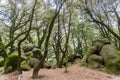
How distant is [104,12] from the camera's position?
2591cm

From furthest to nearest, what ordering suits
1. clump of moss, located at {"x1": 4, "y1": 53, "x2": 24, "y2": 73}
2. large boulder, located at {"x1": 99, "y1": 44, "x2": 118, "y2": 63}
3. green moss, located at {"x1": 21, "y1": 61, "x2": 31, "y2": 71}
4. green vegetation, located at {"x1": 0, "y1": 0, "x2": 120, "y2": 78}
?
large boulder, located at {"x1": 99, "y1": 44, "x2": 118, "y2": 63}
green vegetation, located at {"x1": 0, "y1": 0, "x2": 120, "y2": 78}
clump of moss, located at {"x1": 4, "y1": 53, "x2": 24, "y2": 73}
green moss, located at {"x1": 21, "y1": 61, "x2": 31, "y2": 71}

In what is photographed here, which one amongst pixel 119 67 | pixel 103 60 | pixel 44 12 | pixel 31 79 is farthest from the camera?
pixel 44 12

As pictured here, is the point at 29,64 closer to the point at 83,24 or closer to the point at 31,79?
the point at 31,79

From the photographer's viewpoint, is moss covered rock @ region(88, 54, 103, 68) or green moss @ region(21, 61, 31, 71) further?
moss covered rock @ region(88, 54, 103, 68)

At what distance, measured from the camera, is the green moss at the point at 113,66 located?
17.8 meters

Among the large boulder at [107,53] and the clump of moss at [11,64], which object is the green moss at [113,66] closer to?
the large boulder at [107,53]

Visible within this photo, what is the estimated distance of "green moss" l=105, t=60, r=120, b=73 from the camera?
1779 centimetres

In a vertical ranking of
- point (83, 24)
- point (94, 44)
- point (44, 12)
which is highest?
point (44, 12)

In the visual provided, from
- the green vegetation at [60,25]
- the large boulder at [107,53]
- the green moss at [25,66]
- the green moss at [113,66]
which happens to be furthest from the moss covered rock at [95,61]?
the green moss at [25,66]

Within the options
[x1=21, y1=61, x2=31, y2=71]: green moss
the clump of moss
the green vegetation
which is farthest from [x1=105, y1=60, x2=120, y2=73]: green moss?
the clump of moss

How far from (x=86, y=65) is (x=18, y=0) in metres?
10.8

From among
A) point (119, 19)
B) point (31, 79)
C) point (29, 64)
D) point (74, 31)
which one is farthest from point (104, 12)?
point (31, 79)

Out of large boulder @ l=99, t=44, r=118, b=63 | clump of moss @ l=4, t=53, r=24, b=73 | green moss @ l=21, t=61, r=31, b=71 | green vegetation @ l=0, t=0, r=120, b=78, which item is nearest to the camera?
green moss @ l=21, t=61, r=31, b=71

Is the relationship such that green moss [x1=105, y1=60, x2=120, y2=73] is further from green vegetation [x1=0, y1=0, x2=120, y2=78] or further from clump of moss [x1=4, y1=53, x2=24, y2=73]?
clump of moss [x1=4, y1=53, x2=24, y2=73]
